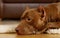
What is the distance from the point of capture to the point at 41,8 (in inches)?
77.8

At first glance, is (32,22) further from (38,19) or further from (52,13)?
(52,13)

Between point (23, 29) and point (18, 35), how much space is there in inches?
3.2

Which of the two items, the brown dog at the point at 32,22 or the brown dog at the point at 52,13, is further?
the brown dog at the point at 52,13

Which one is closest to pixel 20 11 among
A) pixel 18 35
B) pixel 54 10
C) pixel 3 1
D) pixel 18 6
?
pixel 18 6

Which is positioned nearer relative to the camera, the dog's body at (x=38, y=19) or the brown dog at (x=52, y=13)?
the dog's body at (x=38, y=19)

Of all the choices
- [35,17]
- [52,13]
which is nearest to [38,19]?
[35,17]

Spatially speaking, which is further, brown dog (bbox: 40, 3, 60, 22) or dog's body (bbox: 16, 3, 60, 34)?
brown dog (bbox: 40, 3, 60, 22)

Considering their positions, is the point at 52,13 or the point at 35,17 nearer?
the point at 35,17

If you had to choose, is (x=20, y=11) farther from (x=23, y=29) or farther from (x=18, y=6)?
(x=23, y=29)

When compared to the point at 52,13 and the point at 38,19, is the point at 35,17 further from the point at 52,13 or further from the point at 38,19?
the point at 52,13

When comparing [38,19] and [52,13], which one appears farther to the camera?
[52,13]

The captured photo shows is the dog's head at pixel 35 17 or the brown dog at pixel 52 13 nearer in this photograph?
Answer: the dog's head at pixel 35 17

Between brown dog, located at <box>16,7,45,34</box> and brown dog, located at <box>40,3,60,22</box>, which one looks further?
brown dog, located at <box>40,3,60,22</box>

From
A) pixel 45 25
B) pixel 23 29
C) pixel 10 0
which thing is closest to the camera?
pixel 23 29
